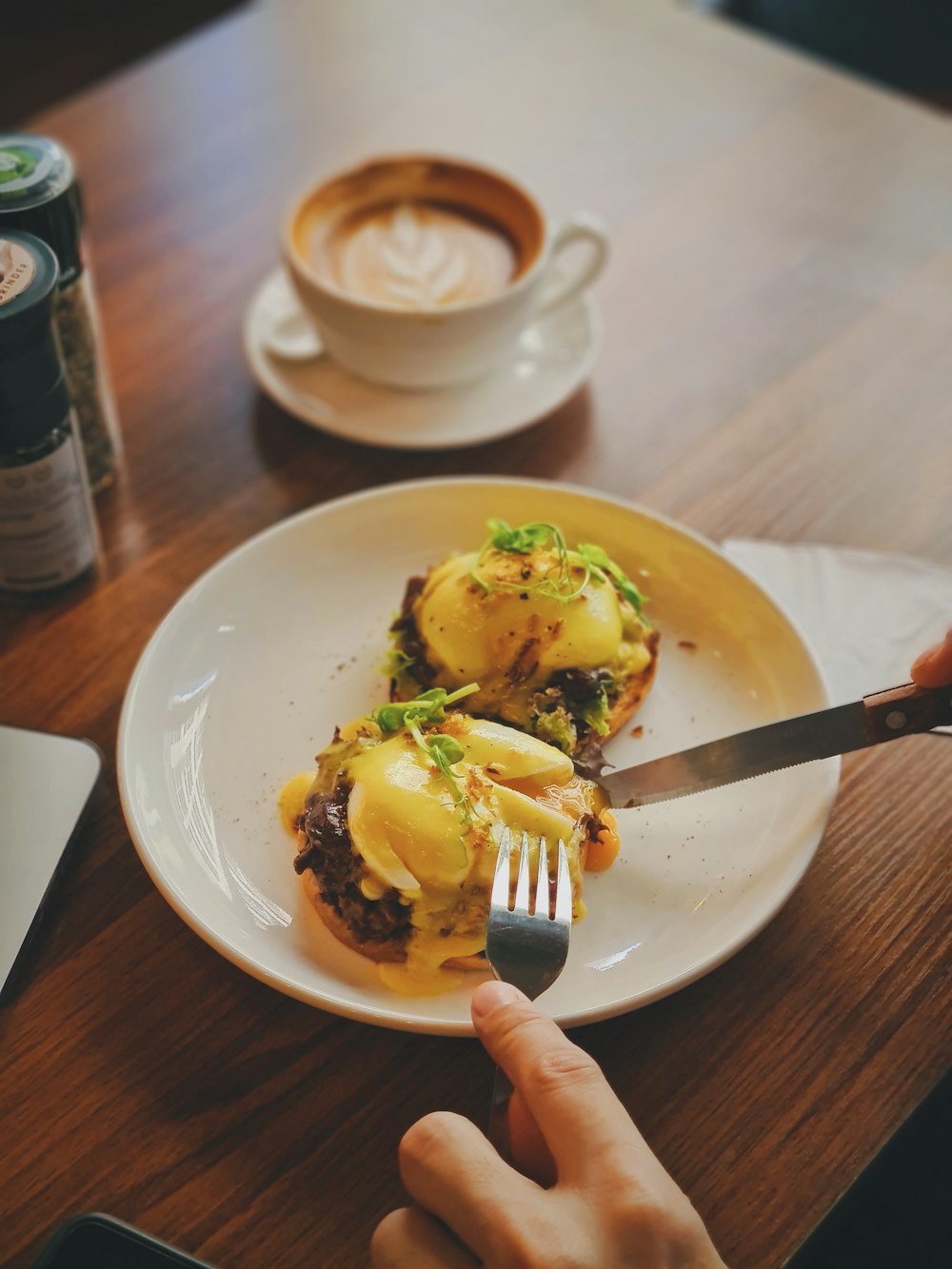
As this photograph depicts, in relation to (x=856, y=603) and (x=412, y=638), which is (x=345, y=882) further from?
(x=856, y=603)

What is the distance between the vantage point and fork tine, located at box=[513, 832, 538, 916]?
3.59 feet

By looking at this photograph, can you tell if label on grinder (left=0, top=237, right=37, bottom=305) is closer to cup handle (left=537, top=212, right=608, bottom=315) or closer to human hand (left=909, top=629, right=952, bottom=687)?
cup handle (left=537, top=212, right=608, bottom=315)

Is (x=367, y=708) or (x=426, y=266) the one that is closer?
(x=367, y=708)

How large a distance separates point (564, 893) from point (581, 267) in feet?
4.40

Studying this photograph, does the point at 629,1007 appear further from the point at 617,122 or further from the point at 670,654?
the point at 617,122

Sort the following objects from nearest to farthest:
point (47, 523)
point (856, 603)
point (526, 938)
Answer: point (526, 938), point (47, 523), point (856, 603)

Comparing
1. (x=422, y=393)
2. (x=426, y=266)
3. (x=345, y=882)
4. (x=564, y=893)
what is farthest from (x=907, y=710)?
(x=426, y=266)

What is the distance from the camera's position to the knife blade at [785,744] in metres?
1.13

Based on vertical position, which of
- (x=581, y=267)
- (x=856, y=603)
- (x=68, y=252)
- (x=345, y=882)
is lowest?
(x=856, y=603)

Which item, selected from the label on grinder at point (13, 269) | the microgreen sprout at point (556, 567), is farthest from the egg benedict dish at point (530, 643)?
the label on grinder at point (13, 269)

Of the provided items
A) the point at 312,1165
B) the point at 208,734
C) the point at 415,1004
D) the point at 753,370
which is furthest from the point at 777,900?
the point at 753,370

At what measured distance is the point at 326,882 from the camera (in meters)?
1.17

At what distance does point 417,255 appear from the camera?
190 cm

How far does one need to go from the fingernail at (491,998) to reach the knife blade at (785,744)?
13.6 inches
